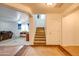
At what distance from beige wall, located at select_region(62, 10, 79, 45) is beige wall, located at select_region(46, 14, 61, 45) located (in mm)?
356

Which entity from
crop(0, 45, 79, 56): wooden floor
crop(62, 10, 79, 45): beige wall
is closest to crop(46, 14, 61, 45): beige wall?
crop(62, 10, 79, 45): beige wall

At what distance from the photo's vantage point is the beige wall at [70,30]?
905 cm

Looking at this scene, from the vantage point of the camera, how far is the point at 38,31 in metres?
11.9

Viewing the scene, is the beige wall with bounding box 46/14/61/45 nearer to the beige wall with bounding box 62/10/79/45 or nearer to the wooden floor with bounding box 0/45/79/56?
the beige wall with bounding box 62/10/79/45

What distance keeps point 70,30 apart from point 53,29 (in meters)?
1.19

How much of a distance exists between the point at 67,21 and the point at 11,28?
840cm

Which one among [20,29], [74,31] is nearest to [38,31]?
[74,31]

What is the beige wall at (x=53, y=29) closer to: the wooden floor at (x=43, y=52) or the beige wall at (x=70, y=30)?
the beige wall at (x=70, y=30)

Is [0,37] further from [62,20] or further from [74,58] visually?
[74,58]

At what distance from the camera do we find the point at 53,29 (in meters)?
9.41

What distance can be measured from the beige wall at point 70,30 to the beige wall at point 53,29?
0.36 meters

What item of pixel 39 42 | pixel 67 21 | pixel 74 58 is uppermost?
pixel 67 21

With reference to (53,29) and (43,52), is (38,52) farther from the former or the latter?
(53,29)

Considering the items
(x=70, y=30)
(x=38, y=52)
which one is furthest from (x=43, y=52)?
(x=70, y=30)
